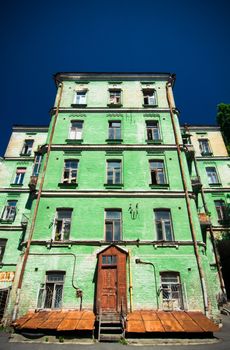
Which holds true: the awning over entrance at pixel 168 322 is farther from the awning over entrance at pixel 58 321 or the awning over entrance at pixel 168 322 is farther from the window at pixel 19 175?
the window at pixel 19 175

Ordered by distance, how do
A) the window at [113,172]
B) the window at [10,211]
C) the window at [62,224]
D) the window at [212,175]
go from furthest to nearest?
the window at [212,175] → the window at [10,211] → the window at [113,172] → the window at [62,224]

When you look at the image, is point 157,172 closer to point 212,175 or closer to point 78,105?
point 78,105

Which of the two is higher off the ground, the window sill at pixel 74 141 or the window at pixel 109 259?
the window sill at pixel 74 141

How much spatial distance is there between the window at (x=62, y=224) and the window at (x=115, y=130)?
6.72 meters

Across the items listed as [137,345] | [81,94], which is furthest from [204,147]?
[137,345]

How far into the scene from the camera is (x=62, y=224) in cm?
1292

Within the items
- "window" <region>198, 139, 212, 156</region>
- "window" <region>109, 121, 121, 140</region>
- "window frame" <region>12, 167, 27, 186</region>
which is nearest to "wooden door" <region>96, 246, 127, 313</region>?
"window" <region>109, 121, 121, 140</region>

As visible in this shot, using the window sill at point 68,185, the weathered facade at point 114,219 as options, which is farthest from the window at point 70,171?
the window sill at point 68,185

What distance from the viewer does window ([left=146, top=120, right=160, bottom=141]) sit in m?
16.8

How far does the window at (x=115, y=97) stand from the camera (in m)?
18.8

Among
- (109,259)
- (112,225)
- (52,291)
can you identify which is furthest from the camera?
(112,225)

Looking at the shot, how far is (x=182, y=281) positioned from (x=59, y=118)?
1441 centimetres

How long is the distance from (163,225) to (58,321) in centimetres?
723

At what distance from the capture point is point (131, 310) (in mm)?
10391
